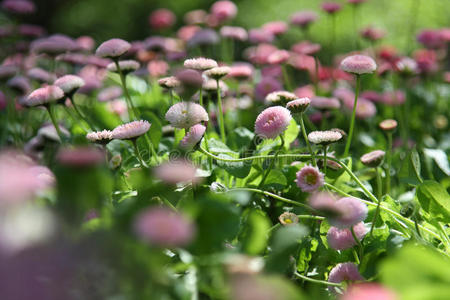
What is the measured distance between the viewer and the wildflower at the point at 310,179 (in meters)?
0.82

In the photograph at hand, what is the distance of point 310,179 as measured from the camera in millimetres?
839

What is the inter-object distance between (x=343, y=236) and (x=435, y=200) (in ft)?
0.65

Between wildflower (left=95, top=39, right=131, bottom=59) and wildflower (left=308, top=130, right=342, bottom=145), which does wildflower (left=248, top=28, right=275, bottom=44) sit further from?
wildflower (left=308, top=130, right=342, bottom=145)

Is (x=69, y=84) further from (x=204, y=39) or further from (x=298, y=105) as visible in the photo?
(x=204, y=39)

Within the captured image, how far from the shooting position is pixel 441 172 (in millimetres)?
1169

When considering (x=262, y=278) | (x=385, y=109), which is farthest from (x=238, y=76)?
(x=262, y=278)

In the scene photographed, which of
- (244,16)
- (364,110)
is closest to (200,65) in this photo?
(364,110)

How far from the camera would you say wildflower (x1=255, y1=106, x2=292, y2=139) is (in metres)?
0.92

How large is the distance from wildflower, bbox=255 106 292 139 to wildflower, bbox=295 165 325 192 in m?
0.10

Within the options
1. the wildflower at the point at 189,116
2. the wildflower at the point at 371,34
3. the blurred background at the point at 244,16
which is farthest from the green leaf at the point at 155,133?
the blurred background at the point at 244,16

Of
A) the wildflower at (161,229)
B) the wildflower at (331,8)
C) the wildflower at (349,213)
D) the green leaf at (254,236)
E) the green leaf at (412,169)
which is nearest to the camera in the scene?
the wildflower at (161,229)

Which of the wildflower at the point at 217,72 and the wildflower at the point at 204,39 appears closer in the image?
the wildflower at the point at 217,72

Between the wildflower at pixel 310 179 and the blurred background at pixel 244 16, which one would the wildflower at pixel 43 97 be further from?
the blurred background at pixel 244 16

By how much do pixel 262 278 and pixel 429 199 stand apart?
53 centimetres
